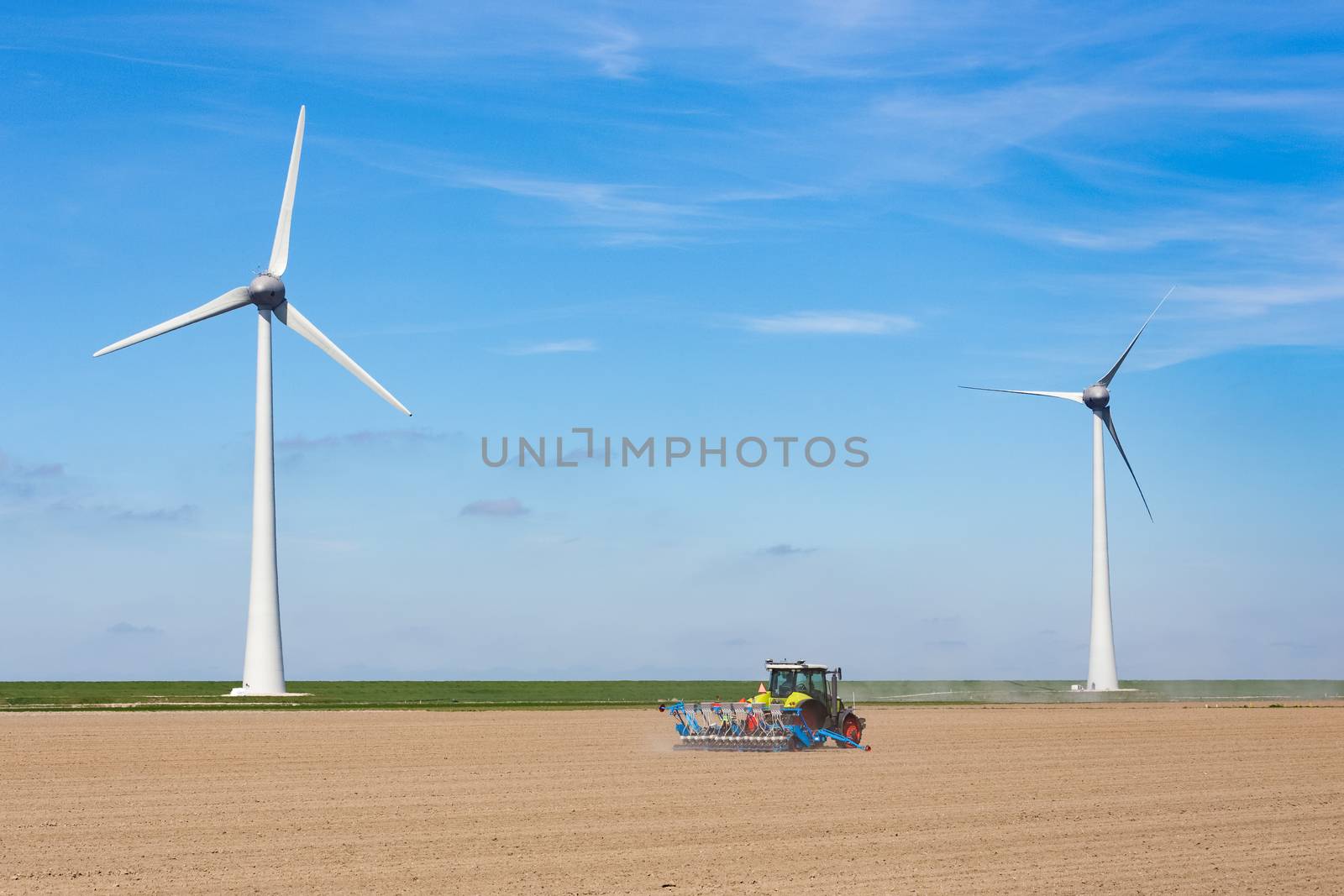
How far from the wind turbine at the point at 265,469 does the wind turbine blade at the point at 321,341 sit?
2.1 inches

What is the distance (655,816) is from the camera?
101ft

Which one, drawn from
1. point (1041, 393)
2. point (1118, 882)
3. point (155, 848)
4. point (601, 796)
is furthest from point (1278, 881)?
point (1041, 393)

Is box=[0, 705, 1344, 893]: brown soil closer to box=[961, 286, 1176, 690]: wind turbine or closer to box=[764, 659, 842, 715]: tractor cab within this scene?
box=[764, 659, 842, 715]: tractor cab

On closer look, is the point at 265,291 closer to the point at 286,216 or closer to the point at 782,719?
the point at 286,216

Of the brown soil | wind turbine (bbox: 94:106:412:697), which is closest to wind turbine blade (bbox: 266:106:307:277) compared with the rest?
wind turbine (bbox: 94:106:412:697)

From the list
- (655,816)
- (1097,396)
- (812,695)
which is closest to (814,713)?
(812,695)

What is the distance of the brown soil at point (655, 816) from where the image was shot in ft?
76.3

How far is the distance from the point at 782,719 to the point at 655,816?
19.4m

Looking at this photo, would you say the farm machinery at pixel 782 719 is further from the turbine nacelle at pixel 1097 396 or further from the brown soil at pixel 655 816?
the turbine nacelle at pixel 1097 396

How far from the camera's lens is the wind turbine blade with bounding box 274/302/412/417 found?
84000mm

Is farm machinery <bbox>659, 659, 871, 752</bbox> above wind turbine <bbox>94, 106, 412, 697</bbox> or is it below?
below

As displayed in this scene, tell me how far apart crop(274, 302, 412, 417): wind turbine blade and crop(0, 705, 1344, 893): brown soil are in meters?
30.5

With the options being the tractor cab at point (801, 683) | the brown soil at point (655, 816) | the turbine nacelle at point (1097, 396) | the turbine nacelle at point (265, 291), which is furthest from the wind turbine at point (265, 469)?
the turbine nacelle at point (1097, 396)

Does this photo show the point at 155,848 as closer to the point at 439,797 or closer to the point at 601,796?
the point at 439,797
